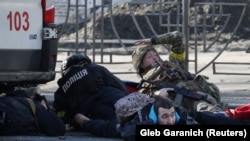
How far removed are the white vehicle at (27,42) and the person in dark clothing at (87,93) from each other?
461 millimetres

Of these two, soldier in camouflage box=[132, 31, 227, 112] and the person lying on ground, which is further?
soldier in camouflage box=[132, 31, 227, 112]

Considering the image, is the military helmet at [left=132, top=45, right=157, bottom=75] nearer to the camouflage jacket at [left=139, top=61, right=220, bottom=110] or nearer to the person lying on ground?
the camouflage jacket at [left=139, top=61, right=220, bottom=110]

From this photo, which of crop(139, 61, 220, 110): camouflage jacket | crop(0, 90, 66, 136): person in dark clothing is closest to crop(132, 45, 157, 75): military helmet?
crop(139, 61, 220, 110): camouflage jacket

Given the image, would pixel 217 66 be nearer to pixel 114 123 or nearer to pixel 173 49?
pixel 173 49

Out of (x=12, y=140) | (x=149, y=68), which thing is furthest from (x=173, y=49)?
(x=12, y=140)

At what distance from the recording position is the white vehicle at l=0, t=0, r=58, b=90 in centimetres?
905

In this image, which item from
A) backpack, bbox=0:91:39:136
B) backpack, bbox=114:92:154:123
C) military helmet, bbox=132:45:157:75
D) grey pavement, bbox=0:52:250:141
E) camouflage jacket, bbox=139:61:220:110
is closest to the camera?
backpack, bbox=114:92:154:123

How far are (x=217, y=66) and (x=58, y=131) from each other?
33.1 ft

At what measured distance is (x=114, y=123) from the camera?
8.07m

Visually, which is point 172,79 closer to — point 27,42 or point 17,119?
point 27,42

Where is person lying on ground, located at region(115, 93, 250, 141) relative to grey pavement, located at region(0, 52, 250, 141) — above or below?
above

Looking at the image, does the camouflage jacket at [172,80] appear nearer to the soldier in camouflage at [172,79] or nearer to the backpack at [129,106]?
the soldier in camouflage at [172,79]

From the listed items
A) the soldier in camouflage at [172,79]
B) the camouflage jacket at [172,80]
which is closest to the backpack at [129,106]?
the soldier in camouflage at [172,79]

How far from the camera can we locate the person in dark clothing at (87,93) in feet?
28.3
